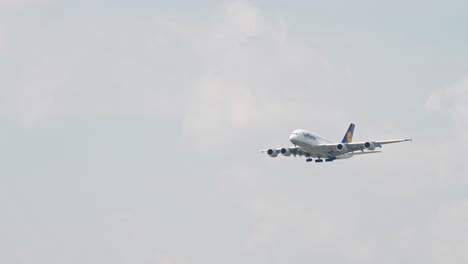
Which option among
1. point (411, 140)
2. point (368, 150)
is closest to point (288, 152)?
point (368, 150)

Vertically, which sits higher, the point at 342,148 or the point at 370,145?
the point at 342,148

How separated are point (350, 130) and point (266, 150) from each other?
48.3 feet

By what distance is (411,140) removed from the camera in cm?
11400

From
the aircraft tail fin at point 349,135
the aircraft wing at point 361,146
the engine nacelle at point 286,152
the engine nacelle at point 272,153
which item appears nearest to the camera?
the aircraft wing at point 361,146

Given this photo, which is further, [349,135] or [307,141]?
[349,135]

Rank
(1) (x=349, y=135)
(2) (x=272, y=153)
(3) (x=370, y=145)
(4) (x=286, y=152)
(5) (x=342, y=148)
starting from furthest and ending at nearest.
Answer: (1) (x=349, y=135) → (2) (x=272, y=153) → (4) (x=286, y=152) → (5) (x=342, y=148) → (3) (x=370, y=145)

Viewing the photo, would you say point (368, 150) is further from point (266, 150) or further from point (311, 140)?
point (266, 150)

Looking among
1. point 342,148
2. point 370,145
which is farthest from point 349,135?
point 370,145

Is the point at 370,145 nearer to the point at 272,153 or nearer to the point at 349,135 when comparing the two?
the point at 349,135

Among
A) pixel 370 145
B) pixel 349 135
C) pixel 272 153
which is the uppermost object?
pixel 349 135

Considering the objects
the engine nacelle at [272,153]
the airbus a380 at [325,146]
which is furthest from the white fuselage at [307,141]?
the engine nacelle at [272,153]

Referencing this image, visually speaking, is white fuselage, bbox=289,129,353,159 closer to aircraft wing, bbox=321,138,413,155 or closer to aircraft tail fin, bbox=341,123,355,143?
aircraft wing, bbox=321,138,413,155

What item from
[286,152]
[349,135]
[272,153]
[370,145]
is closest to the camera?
[370,145]

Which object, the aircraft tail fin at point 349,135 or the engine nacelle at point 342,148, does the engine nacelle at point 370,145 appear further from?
the aircraft tail fin at point 349,135
